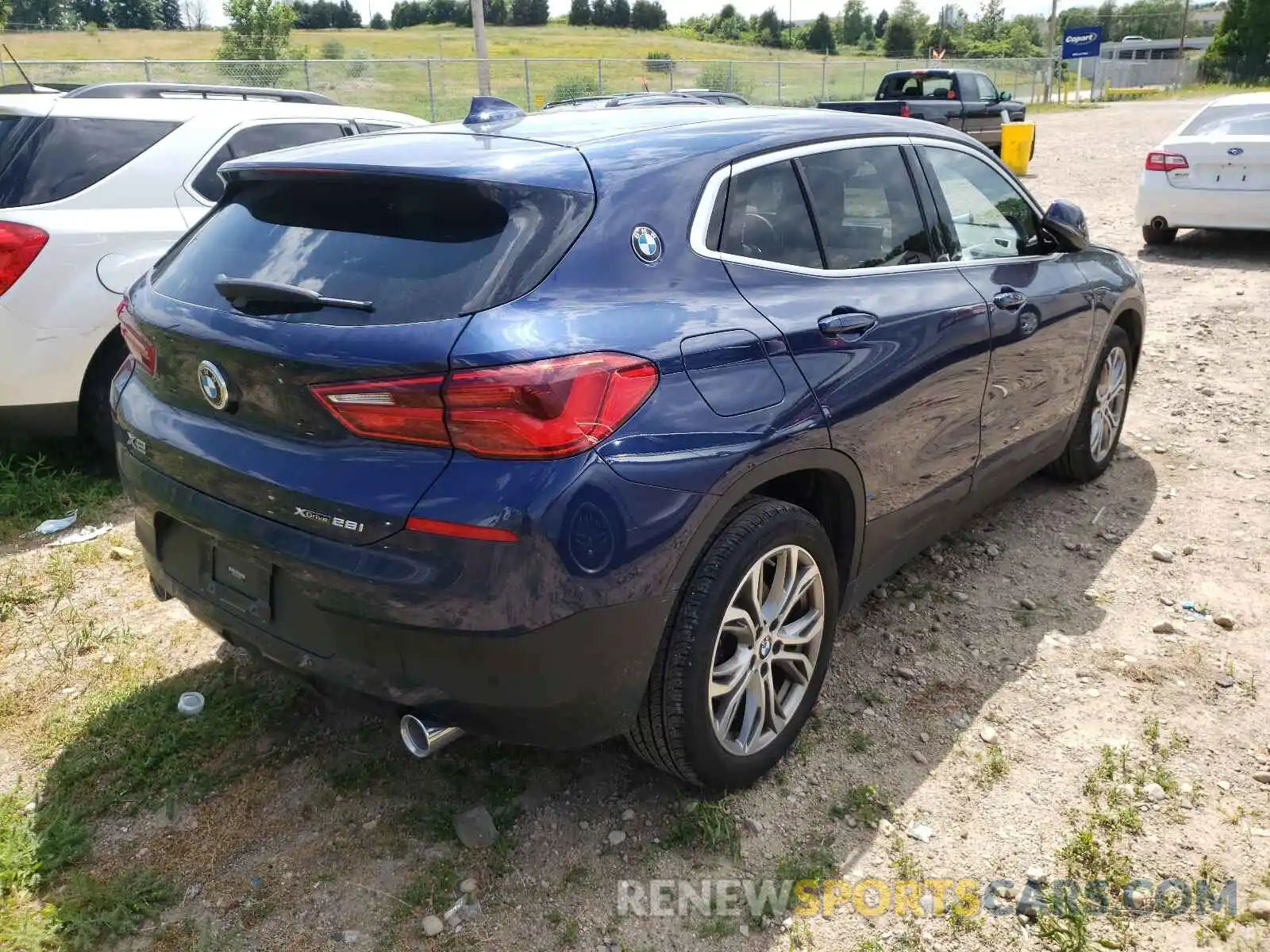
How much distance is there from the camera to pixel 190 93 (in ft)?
20.9

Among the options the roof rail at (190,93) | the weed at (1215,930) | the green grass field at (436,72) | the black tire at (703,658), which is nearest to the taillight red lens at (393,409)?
the black tire at (703,658)

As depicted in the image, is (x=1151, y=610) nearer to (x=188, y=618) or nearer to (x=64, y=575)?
(x=188, y=618)

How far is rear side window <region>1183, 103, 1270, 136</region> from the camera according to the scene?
381 inches

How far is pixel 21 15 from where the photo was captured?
65.1m

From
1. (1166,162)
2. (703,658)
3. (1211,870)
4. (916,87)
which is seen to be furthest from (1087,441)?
(916,87)

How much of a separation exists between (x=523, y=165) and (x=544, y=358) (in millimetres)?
603

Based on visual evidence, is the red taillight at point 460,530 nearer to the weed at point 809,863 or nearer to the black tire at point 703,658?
the black tire at point 703,658

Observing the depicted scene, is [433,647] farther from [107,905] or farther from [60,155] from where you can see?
[60,155]

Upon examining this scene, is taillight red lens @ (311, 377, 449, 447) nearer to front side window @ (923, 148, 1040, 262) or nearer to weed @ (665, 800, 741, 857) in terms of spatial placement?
weed @ (665, 800, 741, 857)

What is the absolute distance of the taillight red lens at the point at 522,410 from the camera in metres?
2.18

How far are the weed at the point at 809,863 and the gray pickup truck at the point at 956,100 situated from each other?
53.9 ft

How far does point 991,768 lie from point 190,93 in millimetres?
5985

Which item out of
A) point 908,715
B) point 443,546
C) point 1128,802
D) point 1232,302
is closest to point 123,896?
point 443,546

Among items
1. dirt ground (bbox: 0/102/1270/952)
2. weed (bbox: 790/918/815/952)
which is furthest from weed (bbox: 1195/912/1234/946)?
weed (bbox: 790/918/815/952)
